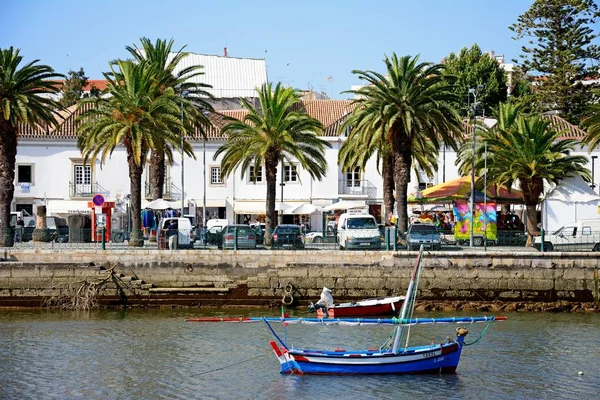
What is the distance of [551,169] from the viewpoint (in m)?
53.0

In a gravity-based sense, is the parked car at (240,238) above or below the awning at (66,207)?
below

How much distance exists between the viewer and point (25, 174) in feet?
238

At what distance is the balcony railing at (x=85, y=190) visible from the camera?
2862 inches

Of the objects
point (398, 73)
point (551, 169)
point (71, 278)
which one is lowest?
point (71, 278)

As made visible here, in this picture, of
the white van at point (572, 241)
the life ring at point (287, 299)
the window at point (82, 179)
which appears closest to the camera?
the life ring at point (287, 299)

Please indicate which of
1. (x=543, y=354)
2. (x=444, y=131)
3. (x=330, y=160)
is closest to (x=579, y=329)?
(x=543, y=354)

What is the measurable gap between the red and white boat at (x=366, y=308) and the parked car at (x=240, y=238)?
25.6 feet

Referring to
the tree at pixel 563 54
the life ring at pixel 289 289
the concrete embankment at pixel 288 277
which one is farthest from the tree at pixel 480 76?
the life ring at pixel 289 289

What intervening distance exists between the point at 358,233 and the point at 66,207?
28.3 metres

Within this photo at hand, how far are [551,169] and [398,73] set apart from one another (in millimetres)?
9192

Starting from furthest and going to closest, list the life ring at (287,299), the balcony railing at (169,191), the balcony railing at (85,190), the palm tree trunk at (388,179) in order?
the balcony railing at (169,191) < the balcony railing at (85,190) < the palm tree trunk at (388,179) < the life ring at (287,299)

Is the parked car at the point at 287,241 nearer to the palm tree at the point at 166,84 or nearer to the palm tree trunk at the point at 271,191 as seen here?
the palm tree trunk at the point at 271,191

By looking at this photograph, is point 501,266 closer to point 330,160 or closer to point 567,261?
point 567,261

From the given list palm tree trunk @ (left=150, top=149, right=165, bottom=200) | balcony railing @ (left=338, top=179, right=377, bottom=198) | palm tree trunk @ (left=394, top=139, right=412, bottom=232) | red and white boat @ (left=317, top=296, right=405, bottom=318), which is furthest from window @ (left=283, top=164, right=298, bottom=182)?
red and white boat @ (left=317, top=296, right=405, bottom=318)
